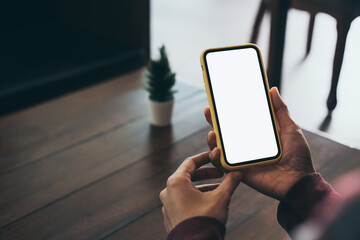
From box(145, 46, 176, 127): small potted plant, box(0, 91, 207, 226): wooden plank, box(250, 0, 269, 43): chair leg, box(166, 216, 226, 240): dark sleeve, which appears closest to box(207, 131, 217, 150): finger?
box(166, 216, 226, 240): dark sleeve

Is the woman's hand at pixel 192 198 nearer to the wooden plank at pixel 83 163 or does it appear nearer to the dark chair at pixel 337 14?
the wooden plank at pixel 83 163

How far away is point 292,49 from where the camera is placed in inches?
98.0

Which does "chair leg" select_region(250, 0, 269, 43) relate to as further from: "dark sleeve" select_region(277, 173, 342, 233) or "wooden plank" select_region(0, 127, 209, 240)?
"dark sleeve" select_region(277, 173, 342, 233)

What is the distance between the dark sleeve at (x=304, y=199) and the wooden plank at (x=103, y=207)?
0.52 metres

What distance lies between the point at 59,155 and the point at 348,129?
1.19 metres

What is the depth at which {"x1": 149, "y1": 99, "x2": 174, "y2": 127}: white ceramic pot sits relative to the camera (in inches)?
63.1

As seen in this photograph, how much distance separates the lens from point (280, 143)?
875 mm

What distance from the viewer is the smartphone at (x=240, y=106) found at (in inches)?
33.5

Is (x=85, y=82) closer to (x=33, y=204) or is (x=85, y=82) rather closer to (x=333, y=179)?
(x=33, y=204)

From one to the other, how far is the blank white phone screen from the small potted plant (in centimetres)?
67

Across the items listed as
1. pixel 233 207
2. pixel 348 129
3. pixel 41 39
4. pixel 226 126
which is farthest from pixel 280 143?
pixel 41 39

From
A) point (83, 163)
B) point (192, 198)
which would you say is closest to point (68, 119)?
point (83, 163)

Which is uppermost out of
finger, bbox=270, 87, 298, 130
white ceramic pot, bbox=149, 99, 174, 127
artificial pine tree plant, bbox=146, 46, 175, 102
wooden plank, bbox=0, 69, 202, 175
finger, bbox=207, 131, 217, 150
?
finger, bbox=270, 87, 298, 130

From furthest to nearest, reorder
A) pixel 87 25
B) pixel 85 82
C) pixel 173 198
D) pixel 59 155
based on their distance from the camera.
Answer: pixel 87 25, pixel 85 82, pixel 59 155, pixel 173 198
